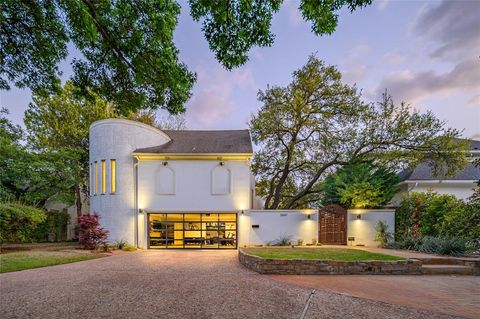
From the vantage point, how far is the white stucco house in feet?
49.4

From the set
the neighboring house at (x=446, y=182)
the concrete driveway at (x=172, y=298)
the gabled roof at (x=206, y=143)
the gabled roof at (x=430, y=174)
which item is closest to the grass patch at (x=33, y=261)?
the concrete driveway at (x=172, y=298)

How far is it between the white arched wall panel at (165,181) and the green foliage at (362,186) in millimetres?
10477

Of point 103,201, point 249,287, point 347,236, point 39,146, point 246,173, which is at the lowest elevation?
point 347,236

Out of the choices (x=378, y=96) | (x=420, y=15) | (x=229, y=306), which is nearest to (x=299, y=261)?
(x=229, y=306)

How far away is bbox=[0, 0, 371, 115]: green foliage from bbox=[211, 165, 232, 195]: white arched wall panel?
947cm

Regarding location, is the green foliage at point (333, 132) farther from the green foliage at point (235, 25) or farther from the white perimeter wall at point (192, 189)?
the green foliage at point (235, 25)

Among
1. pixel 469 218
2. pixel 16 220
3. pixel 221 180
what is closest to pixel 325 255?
pixel 469 218

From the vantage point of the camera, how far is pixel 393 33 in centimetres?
1104

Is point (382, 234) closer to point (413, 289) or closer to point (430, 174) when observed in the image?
point (430, 174)

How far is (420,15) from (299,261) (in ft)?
32.6

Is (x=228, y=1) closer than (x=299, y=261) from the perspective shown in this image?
Yes

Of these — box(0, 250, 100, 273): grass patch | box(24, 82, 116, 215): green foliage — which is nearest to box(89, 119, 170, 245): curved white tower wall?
box(0, 250, 100, 273): grass patch

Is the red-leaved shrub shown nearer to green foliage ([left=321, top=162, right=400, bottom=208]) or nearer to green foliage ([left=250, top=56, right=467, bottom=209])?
green foliage ([left=250, top=56, right=467, bottom=209])

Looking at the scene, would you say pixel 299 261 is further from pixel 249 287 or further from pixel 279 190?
pixel 279 190
